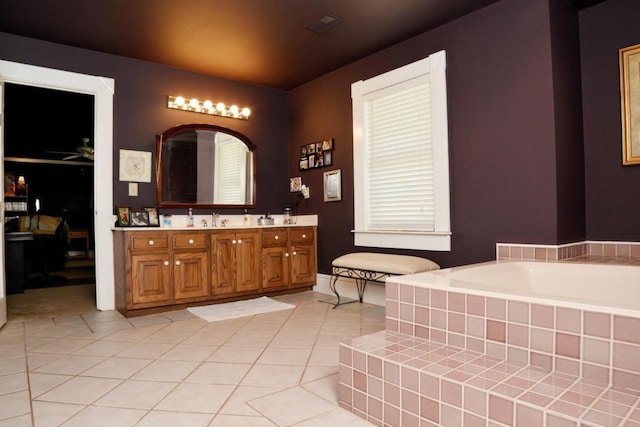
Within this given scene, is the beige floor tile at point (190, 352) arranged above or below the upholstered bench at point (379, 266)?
below

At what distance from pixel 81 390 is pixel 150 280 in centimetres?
155

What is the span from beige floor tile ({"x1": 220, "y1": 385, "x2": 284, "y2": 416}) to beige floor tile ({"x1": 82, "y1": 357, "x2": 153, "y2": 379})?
68 centimetres

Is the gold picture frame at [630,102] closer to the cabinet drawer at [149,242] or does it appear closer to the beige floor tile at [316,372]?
the beige floor tile at [316,372]

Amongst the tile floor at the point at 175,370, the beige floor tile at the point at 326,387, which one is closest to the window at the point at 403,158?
the tile floor at the point at 175,370

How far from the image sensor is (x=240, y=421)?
163 centimetres

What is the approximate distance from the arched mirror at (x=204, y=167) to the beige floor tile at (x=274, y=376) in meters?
2.42

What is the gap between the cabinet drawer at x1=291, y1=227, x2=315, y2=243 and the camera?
434 centimetres

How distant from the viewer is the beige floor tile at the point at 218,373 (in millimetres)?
2062

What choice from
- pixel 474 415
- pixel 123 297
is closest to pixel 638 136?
pixel 474 415

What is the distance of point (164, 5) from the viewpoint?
2936 mm

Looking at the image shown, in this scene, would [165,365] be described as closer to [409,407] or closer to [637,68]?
[409,407]

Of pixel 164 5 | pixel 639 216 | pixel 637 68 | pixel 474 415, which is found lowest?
pixel 474 415

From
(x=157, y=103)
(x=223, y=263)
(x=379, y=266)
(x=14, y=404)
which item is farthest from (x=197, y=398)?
(x=157, y=103)

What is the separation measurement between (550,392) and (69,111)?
651 cm
